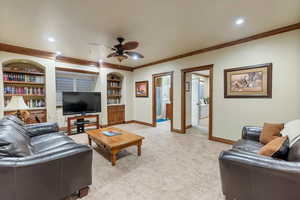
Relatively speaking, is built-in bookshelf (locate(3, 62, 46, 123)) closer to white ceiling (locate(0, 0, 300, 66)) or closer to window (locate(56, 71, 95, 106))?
window (locate(56, 71, 95, 106))

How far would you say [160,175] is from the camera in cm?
216

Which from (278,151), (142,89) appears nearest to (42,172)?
(278,151)

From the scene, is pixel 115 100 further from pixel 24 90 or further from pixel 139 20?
pixel 139 20

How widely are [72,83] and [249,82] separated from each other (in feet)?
18.5

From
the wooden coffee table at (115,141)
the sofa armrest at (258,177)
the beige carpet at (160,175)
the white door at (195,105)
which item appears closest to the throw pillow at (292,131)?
the sofa armrest at (258,177)

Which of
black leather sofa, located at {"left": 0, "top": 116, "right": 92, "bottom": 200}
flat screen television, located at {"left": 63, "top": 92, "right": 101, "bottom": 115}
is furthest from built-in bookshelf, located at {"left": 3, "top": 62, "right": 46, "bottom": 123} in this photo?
black leather sofa, located at {"left": 0, "top": 116, "right": 92, "bottom": 200}

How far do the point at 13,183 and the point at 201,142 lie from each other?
3.55 metres

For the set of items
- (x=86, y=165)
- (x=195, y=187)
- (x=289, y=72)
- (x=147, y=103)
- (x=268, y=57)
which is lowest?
(x=195, y=187)

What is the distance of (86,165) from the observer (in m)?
1.64

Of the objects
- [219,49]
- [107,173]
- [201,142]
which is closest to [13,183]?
[107,173]

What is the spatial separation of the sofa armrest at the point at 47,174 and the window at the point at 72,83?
4.14m

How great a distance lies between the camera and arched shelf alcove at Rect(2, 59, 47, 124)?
152 inches

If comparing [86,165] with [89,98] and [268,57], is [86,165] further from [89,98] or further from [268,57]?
[268,57]

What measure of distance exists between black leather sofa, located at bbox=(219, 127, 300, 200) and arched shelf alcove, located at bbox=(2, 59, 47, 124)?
4694 millimetres
